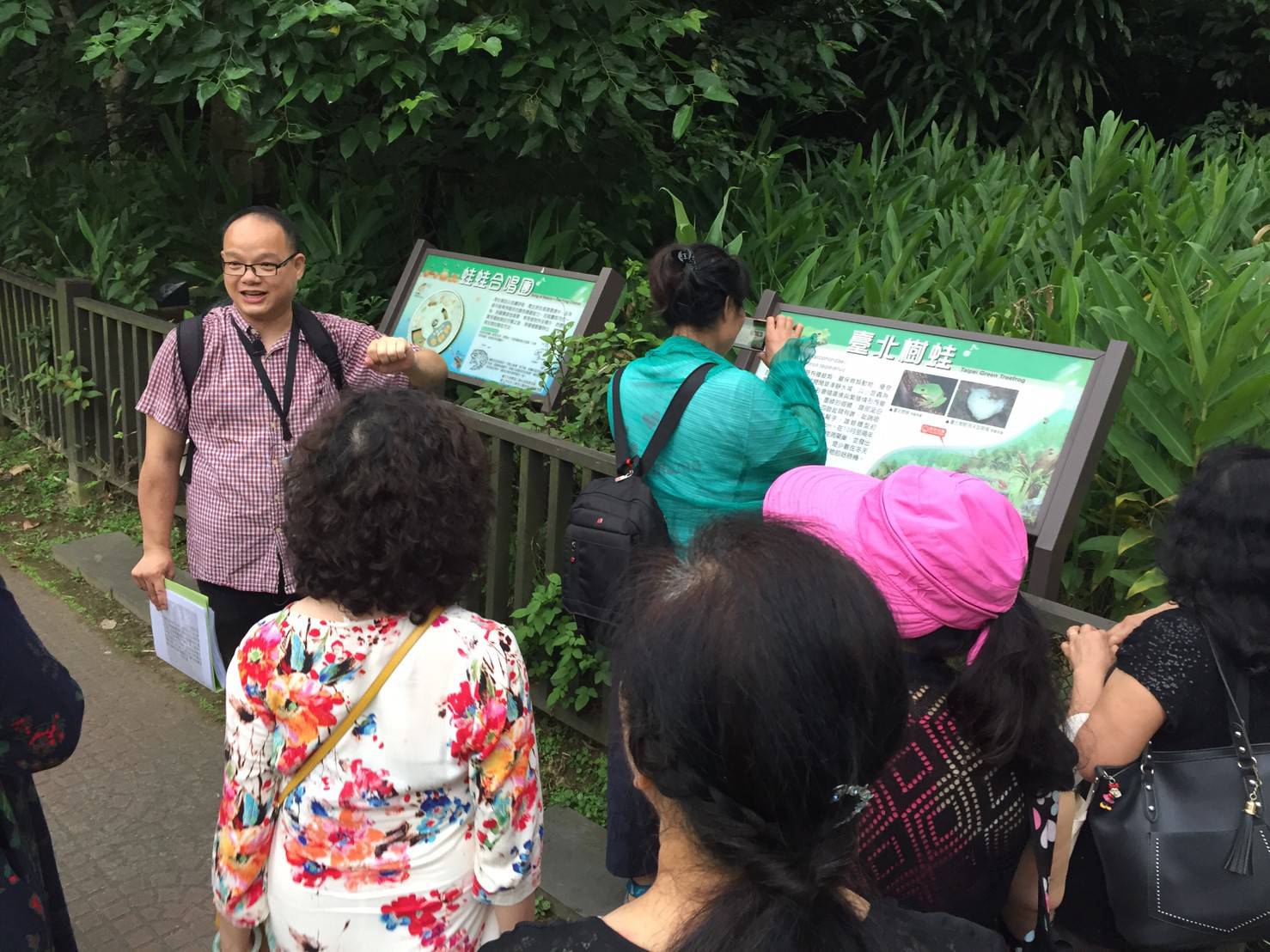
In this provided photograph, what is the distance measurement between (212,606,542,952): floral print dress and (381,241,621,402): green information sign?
2.20m

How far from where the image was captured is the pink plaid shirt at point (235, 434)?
2.63 meters

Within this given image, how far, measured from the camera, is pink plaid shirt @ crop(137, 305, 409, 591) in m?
2.63

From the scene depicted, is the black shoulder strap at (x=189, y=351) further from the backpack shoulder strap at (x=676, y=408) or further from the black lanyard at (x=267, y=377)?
the backpack shoulder strap at (x=676, y=408)

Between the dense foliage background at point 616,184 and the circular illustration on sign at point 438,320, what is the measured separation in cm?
60

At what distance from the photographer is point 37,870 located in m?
1.67

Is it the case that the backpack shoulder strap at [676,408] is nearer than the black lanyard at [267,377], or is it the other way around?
the backpack shoulder strap at [676,408]

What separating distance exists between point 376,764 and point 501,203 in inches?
179

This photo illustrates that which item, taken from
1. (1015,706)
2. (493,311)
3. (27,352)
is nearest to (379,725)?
(1015,706)

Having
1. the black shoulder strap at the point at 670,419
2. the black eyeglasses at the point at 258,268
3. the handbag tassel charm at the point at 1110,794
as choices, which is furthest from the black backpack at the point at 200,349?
the handbag tassel charm at the point at 1110,794

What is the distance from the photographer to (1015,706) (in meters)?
1.41

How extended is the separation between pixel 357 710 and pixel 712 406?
116cm

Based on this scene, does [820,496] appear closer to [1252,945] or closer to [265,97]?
[1252,945]

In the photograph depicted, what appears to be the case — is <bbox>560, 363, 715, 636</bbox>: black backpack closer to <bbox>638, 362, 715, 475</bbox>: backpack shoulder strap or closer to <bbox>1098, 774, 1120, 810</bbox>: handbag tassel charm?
<bbox>638, 362, 715, 475</bbox>: backpack shoulder strap

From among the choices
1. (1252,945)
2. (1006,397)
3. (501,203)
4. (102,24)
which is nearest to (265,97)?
(102,24)
